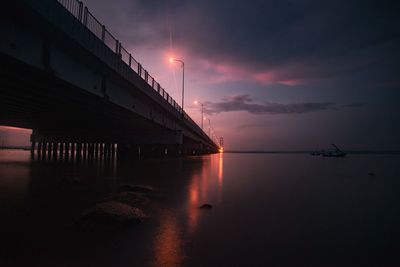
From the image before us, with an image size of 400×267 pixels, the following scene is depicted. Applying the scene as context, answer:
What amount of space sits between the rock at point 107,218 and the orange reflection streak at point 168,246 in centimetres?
98

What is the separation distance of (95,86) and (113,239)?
13.2 m

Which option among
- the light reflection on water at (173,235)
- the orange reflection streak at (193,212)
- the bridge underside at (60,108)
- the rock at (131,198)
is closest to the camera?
the light reflection on water at (173,235)

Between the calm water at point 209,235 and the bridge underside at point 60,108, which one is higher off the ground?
the bridge underside at point 60,108

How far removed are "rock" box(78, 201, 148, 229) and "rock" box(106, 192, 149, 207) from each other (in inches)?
103

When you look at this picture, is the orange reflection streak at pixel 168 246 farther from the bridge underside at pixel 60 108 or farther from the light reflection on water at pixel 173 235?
the bridge underside at pixel 60 108

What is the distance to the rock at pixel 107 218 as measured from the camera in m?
7.13

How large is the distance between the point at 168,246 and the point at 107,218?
Answer: 225 cm

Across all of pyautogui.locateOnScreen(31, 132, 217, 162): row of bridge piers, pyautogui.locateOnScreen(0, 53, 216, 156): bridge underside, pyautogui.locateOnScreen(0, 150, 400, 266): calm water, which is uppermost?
pyautogui.locateOnScreen(0, 53, 216, 156): bridge underside

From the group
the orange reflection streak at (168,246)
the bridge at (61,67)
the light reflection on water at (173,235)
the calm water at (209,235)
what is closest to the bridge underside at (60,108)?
the bridge at (61,67)

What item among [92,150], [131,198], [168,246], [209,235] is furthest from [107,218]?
[92,150]

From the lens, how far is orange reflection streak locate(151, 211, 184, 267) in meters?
5.19

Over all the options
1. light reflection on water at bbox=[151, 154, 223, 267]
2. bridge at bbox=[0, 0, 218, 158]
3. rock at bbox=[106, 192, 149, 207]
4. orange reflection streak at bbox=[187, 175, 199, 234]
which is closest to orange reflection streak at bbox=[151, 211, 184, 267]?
light reflection on water at bbox=[151, 154, 223, 267]

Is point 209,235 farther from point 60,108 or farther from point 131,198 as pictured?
point 60,108

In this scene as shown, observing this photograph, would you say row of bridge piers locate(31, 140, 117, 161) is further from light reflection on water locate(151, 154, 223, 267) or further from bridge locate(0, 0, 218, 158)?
light reflection on water locate(151, 154, 223, 267)
